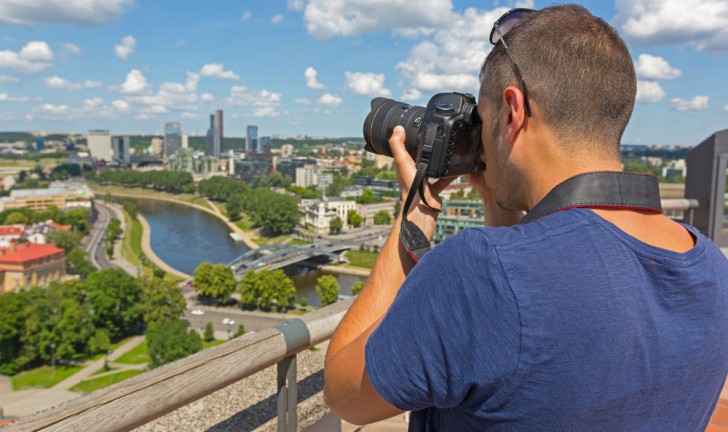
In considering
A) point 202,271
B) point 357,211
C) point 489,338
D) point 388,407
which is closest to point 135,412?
point 388,407

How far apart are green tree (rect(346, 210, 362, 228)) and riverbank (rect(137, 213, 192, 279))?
12539 mm

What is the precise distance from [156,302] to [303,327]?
754 inches

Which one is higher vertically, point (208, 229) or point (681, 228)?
point (681, 228)

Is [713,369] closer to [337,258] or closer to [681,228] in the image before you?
[681,228]

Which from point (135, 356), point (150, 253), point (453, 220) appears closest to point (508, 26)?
point (453, 220)

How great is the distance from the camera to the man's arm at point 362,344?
0.59 m

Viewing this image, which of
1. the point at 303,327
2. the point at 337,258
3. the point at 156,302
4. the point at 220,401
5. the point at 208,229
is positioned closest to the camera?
the point at 303,327

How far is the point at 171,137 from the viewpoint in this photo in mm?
104000

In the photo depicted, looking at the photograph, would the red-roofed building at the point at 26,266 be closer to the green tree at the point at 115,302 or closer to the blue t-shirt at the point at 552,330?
the green tree at the point at 115,302

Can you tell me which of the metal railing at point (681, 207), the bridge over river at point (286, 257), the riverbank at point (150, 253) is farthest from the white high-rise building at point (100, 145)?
the metal railing at point (681, 207)

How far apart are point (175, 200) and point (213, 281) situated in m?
36.9

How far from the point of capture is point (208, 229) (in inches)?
1591

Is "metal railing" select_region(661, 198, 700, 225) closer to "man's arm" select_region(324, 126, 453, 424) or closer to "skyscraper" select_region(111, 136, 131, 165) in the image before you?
"man's arm" select_region(324, 126, 453, 424)

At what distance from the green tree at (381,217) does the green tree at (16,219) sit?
2274 cm
